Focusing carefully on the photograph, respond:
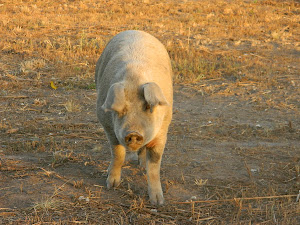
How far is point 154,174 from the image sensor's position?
4211mm

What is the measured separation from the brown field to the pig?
0.36m

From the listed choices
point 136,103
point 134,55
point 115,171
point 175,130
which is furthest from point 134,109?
point 175,130

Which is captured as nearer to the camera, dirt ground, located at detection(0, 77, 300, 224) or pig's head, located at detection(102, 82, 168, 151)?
pig's head, located at detection(102, 82, 168, 151)

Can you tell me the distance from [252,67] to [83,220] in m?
6.37

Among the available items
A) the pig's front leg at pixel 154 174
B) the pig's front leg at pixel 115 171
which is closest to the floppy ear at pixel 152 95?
the pig's front leg at pixel 154 174

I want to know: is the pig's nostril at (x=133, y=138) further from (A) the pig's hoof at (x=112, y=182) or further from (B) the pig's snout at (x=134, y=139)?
(A) the pig's hoof at (x=112, y=182)

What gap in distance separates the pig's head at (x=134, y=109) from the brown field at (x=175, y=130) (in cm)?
82

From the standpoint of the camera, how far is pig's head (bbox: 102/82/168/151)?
3.35 metres

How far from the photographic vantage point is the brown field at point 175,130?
3916 millimetres

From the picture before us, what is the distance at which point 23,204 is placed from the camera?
386 cm

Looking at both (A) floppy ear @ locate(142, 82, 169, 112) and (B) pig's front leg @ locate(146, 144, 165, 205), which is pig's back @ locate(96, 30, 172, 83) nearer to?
(A) floppy ear @ locate(142, 82, 169, 112)

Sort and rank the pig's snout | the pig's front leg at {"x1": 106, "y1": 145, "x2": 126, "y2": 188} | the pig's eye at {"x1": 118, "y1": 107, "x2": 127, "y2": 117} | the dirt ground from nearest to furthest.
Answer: the pig's snout
the pig's eye at {"x1": 118, "y1": 107, "x2": 127, "y2": 117}
the dirt ground
the pig's front leg at {"x1": 106, "y1": 145, "x2": 126, "y2": 188}

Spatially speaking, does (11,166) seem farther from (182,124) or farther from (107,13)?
(107,13)

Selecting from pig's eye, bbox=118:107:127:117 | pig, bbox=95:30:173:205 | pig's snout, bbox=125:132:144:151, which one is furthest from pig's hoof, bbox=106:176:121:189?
pig's eye, bbox=118:107:127:117
